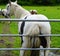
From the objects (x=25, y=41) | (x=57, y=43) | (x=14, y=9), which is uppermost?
(x=14, y=9)

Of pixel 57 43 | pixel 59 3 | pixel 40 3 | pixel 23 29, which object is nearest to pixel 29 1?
pixel 40 3

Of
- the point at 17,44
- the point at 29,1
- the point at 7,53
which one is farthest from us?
the point at 29,1

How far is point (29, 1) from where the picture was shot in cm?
3584

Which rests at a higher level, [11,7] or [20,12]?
[11,7]

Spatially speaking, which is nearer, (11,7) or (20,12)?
(20,12)

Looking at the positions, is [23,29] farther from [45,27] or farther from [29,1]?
[29,1]

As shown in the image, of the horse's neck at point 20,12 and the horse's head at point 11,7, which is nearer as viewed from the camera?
the horse's neck at point 20,12

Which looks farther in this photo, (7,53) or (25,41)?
(7,53)

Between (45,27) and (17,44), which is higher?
(45,27)

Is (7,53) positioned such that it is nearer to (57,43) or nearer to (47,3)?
(57,43)

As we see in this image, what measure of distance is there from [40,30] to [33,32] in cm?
20

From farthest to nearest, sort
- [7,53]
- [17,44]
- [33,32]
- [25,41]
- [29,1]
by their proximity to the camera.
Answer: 1. [29,1]
2. [17,44]
3. [7,53]
4. [25,41]
5. [33,32]

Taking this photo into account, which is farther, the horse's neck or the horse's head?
the horse's head

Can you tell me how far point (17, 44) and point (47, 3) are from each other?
28.7m
